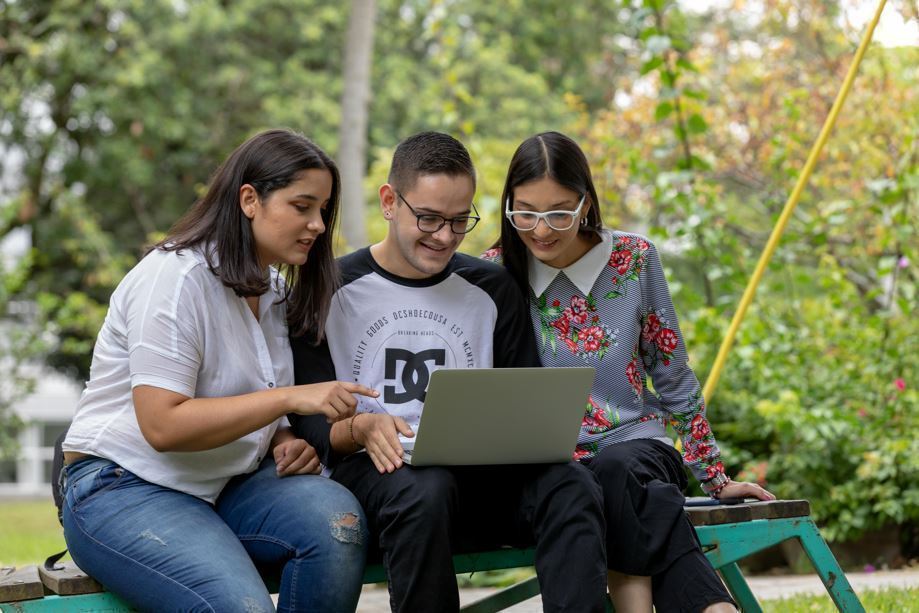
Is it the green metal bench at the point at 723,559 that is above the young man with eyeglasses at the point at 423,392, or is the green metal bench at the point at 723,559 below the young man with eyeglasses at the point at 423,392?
below

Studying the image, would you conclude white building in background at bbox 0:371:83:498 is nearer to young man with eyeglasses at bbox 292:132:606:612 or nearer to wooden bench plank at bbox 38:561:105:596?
young man with eyeglasses at bbox 292:132:606:612

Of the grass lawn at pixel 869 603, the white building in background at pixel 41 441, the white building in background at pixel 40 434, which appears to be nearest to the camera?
the grass lawn at pixel 869 603

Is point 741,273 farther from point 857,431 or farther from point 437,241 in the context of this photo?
point 437,241

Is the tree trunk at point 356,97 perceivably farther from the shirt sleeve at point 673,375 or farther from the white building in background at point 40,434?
the white building in background at point 40,434

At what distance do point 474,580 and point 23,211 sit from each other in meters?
9.65

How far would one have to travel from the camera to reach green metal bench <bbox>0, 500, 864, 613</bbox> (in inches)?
94.8

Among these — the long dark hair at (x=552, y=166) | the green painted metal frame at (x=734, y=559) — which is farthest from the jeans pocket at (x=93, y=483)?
the long dark hair at (x=552, y=166)

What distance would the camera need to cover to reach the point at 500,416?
7.97 feet

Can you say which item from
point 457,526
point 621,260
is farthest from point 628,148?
point 457,526

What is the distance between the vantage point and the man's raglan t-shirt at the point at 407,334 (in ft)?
9.03

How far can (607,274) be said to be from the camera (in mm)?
3051

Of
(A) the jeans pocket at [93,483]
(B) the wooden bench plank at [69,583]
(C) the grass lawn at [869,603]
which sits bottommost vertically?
(C) the grass lawn at [869,603]

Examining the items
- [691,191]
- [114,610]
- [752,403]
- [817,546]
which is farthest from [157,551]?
[752,403]

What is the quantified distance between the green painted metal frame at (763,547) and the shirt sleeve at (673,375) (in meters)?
0.18
